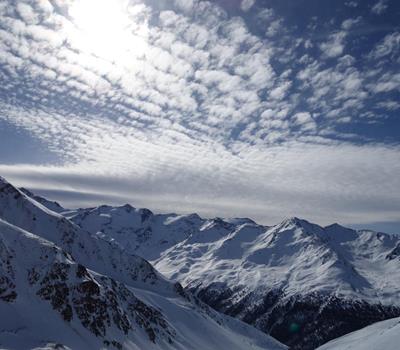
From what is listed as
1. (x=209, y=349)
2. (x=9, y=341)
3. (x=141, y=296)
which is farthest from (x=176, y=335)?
(x=9, y=341)

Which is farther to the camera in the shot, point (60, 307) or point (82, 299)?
point (82, 299)

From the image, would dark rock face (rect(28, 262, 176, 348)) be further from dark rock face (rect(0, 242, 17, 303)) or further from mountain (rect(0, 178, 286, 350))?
dark rock face (rect(0, 242, 17, 303))

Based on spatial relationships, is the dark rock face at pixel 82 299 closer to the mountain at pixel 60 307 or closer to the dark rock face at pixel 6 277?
the mountain at pixel 60 307

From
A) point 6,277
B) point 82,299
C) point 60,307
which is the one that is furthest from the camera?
point 82,299

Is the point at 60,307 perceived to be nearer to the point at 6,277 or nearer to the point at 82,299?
the point at 82,299

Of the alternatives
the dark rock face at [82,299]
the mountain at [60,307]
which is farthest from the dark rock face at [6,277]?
the dark rock face at [82,299]

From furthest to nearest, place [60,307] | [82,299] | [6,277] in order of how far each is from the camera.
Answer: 1. [82,299]
2. [60,307]
3. [6,277]

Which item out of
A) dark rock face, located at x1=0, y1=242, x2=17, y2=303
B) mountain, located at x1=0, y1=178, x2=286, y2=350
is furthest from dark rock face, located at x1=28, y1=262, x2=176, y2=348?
dark rock face, located at x1=0, y1=242, x2=17, y2=303

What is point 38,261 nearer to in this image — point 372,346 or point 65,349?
point 65,349

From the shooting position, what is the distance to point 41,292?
125625mm

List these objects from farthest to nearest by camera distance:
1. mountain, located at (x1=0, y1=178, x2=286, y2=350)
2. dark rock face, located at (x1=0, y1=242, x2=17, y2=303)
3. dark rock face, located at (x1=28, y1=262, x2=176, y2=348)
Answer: dark rock face, located at (x1=28, y1=262, x2=176, y2=348), dark rock face, located at (x1=0, y1=242, x2=17, y2=303), mountain, located at (x1=0, y1=178, x2=286, y2=350)

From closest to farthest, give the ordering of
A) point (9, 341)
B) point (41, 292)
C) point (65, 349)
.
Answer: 1. point (9, 341)
2. point (65, 349)
3. point (41, 292)

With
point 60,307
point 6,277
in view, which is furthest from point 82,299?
point 6,277

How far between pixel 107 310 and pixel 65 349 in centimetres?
3296
